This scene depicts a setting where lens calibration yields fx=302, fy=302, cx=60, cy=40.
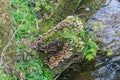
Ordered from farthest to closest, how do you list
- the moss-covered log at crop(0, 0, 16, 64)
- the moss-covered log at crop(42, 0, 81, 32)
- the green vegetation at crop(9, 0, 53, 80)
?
the moss-covered log at crop(42, 0, 81, 32), the green vegetation at crop(9, 0, 53, 80), the moss-covered log at crop(0, 0, 16, 64)

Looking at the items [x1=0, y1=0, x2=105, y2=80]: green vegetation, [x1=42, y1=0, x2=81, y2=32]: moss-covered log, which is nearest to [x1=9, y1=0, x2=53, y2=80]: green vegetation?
[x1=0, y1=0, x2=105, y2=80]: green vegetation

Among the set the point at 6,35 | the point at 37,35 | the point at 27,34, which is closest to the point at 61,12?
the point at 37,35

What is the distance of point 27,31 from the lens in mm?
5934

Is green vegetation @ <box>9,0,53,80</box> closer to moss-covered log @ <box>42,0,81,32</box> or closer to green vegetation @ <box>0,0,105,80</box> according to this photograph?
green vegetation @ <box>0,0,105,80</box>

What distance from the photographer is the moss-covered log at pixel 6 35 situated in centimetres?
451

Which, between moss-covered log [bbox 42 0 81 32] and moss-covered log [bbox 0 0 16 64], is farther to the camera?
moss-covered log [bbox 42 0 81 32]

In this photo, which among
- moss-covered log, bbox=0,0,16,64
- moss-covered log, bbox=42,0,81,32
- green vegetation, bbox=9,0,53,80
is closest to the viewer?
moss-covered log, bbox=0,0,16,64

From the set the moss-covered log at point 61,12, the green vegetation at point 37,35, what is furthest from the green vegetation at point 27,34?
the moss-covered log at point 61,12

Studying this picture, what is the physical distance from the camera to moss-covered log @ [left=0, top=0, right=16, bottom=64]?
4.51 meters

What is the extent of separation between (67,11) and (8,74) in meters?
2.02

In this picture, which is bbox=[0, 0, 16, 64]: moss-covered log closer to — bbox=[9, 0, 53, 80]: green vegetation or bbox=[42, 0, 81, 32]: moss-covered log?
bbox=[9, 0, 53, 80]: green vegetation

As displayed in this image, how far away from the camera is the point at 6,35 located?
15.3ft

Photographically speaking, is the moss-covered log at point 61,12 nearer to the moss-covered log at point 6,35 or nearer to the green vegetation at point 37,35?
the green vegetation at point 37,35

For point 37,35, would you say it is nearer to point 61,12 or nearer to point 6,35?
point 61,12
